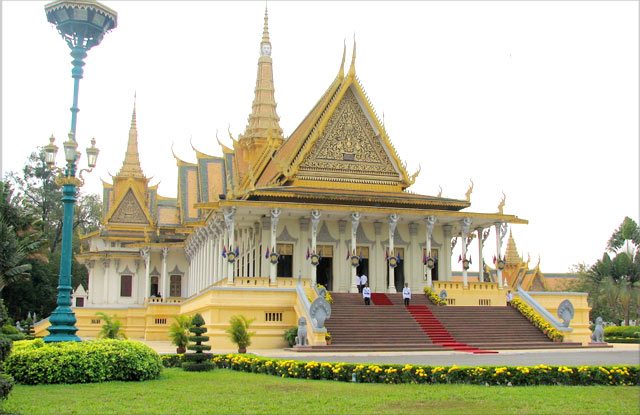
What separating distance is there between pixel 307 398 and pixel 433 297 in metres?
19.8

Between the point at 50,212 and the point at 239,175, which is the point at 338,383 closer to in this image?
the point at 239,175

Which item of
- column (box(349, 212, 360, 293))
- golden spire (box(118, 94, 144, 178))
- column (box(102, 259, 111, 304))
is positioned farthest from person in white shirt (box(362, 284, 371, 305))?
golden spire (box(118, 94, 144, 178))

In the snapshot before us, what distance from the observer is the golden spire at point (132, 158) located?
55188 mm

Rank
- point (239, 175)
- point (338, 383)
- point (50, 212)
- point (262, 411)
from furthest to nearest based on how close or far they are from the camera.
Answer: point (50, 212) → point (239, 175) → point (338, 383) → point (262, 411)

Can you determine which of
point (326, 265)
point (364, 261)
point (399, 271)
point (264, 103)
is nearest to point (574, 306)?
point (399, 271)

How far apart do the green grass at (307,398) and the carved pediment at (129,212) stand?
3790cm

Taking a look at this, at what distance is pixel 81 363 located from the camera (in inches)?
554

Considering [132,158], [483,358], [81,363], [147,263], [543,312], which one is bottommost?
[483,358]

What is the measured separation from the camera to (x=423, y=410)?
10.3 meters

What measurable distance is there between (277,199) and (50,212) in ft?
124

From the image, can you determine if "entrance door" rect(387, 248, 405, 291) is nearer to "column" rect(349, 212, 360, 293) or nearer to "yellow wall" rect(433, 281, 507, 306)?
"yellow wall" rect(433, 281, 507, 306)

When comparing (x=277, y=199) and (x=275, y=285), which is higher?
(x=277, y=199)

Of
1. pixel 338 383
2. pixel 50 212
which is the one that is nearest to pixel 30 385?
pixel 338 383

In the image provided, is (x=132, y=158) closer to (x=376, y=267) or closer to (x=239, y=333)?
(x=376, y=267)
